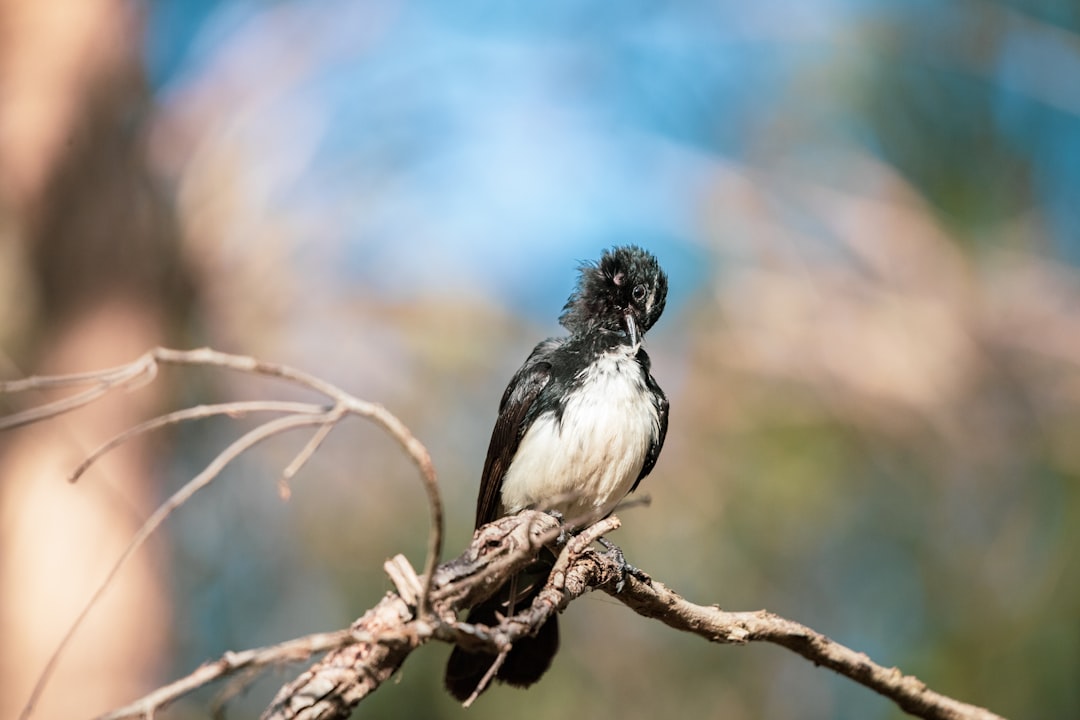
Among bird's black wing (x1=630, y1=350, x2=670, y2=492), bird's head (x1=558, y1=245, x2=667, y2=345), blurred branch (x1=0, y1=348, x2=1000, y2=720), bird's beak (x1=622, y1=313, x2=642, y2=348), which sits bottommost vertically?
blurred branch (x1=0, y1=348, x2=1000, y2=720)

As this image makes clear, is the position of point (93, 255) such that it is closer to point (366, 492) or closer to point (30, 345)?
point (30, 345)

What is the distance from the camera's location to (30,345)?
7.41 m

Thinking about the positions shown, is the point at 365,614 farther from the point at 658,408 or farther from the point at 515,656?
the point at 658,408

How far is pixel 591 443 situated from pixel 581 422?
3.3 inches

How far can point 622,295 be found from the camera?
4.43 m

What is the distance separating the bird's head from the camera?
4398 mm

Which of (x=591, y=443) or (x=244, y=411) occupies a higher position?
(x=591, y=443)

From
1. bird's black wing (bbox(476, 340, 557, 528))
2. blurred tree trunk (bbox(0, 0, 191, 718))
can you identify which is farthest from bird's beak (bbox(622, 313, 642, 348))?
blurred tree trunk (bbox(0, 0, 191, 718))

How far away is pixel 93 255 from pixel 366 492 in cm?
264

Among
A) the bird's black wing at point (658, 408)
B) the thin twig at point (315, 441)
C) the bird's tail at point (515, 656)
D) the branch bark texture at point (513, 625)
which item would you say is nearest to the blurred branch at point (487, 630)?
the branch bark texture at point (513, 625)

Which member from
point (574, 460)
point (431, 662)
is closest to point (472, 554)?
point (574, 460)

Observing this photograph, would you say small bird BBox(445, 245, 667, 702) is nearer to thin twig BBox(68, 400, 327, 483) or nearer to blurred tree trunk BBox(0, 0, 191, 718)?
thin twig BBox(68, 400, 327, 483)

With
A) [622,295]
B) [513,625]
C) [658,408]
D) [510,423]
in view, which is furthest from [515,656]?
[513,625]

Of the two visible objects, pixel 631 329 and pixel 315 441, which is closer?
A: pixel 315 441
